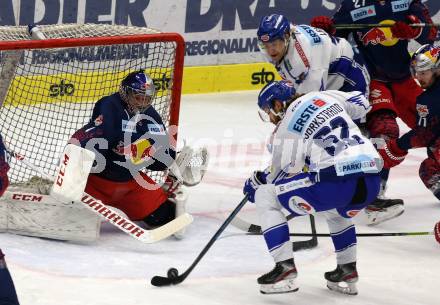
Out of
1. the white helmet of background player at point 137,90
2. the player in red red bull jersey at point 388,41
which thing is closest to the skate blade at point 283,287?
the white helmet of background player at point 137,90

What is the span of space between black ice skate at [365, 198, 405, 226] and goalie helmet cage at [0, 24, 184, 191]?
112cm

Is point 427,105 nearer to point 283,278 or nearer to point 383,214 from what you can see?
point 383,214

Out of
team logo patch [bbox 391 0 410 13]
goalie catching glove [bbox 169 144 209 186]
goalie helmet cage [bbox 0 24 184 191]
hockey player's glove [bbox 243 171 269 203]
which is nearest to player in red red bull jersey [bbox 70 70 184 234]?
goalie catching glove [bbox 169 144 209 186]

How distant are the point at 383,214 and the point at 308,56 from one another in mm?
961

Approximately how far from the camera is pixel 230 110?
8656 mm

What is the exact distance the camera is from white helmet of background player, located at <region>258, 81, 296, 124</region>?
4.91 metres

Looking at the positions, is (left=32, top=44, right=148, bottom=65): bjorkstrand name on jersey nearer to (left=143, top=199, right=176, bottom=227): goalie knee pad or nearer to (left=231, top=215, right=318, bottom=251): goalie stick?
(left=143, top=199, right=176, bottom=227): goalie knee pad

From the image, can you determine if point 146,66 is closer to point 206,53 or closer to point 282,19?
point 282,19

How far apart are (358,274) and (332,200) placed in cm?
72

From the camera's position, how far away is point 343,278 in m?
5.08

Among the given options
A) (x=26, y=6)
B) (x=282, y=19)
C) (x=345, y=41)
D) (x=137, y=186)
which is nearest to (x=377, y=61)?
(x=345, y=41)

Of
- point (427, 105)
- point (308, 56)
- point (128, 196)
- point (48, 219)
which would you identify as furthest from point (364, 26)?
point (48, 219)

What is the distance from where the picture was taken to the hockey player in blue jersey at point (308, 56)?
5.88m

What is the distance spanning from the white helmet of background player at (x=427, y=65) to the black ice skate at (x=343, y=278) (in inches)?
50.3
